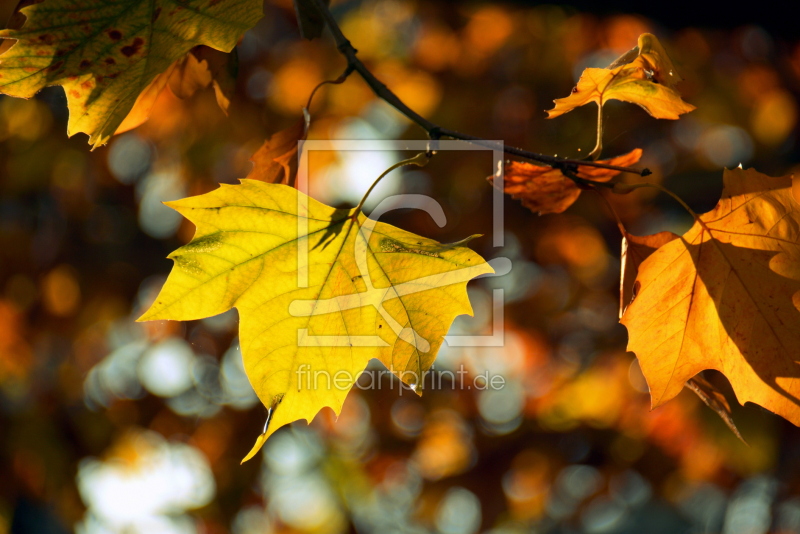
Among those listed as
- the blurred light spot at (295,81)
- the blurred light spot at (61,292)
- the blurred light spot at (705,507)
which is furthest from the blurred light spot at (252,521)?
the blurred light spot at (705,507)

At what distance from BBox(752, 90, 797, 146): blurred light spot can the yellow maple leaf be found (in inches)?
216

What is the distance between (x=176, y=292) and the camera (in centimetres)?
79

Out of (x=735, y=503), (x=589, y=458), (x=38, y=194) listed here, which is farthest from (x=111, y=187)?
(x=735, y=503)

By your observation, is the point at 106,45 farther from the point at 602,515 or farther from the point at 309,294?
the point at 602,515

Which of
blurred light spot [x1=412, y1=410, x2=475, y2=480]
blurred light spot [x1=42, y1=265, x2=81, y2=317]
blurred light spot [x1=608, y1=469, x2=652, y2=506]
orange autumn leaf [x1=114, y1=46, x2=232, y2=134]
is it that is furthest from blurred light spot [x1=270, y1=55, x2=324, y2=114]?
blurred light spot [x1=608, y1=469, x2=652, y2=506]

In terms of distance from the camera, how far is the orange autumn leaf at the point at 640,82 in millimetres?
885

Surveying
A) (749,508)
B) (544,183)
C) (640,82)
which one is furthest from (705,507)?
(640,82)

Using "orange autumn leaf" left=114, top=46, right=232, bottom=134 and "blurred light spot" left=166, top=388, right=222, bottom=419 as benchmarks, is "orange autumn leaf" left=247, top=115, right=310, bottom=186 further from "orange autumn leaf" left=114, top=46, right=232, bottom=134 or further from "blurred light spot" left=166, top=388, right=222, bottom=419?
"blurred light spot" left=166, top=388, right=222, bottom=419

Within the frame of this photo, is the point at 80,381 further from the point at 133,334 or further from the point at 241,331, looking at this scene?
the point at 241,331

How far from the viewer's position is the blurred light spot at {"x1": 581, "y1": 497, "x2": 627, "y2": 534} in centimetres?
657

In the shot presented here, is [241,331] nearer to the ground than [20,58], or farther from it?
nearer to the ground

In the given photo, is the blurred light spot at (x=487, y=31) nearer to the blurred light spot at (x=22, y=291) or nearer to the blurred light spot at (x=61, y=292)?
the blurred light spot at (x=61, y=292)

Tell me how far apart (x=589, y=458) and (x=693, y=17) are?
478 cm

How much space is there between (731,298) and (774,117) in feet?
18.1
